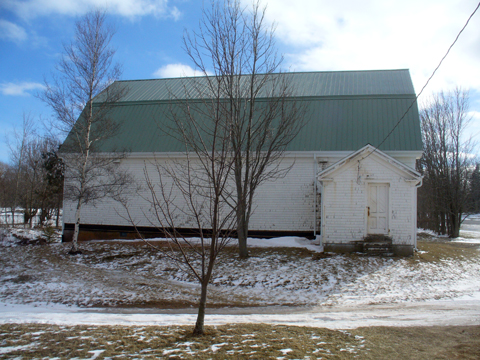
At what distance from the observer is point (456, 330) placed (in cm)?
666

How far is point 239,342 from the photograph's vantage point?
5.48 meters

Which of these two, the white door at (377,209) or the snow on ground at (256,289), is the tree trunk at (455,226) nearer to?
the snow on ground at (256,289)

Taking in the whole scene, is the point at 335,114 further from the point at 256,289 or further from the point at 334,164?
the point at 256,289

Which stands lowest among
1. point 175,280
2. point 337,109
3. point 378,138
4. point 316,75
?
point 175,280

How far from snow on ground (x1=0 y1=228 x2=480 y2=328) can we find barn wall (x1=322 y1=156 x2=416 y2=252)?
3.74 feet

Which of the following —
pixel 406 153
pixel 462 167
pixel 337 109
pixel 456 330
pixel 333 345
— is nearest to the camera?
pixel 333 345

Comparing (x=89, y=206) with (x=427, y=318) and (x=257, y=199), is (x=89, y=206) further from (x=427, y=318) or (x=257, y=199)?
(x=427, y=318)

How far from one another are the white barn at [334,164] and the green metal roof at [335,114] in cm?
5

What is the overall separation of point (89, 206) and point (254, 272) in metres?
10.4

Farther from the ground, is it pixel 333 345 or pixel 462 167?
pixel 462 167

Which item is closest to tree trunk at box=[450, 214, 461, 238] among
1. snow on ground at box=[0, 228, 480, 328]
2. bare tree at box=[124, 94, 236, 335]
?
snow on ground at box=[0, 228, 480, 328]

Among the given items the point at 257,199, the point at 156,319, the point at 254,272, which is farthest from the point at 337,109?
the point at 156,319

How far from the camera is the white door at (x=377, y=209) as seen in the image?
13.8 metres

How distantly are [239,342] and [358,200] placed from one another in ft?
31.3
